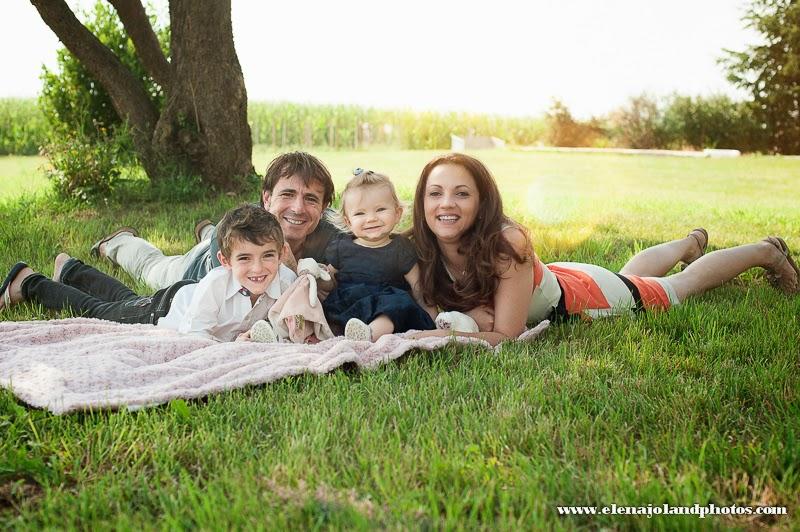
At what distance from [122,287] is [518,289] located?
2.50 m

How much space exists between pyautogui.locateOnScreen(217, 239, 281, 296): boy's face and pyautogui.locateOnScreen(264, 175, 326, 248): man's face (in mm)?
525

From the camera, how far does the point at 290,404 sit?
9.28ft

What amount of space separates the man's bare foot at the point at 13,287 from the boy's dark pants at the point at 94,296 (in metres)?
0.04

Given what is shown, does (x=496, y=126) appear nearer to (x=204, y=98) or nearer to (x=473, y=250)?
(x=204, y=98)

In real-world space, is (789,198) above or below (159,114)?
below

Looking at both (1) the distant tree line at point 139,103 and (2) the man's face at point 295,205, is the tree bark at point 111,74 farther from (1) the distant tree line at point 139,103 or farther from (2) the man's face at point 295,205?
(2) the man's face at point 295,205

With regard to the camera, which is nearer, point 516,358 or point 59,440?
point 59,440

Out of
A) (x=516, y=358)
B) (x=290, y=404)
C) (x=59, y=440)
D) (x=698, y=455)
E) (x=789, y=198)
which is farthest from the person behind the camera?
(x=789, y=198)

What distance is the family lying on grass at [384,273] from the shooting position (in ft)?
12.4

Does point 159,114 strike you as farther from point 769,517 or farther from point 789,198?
point 789,198

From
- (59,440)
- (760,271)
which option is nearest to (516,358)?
(59,440)

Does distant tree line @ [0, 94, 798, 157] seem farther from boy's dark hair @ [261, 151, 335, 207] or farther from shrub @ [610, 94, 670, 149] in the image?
boy's dark hair @ [261, 151, 335, 207]

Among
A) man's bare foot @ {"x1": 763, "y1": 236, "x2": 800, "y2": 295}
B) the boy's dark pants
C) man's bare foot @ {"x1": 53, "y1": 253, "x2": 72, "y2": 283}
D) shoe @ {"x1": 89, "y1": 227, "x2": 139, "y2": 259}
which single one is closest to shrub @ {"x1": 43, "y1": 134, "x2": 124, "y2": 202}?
shoe @ {"x1": 89, "y1": 227, "x2": 139, "y2": 259}

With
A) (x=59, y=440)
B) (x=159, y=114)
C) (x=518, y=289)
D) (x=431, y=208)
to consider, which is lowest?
(x=59, y=440)
